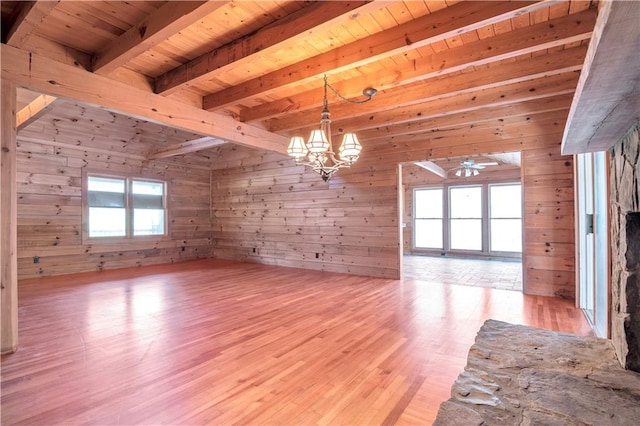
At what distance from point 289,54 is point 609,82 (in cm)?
267

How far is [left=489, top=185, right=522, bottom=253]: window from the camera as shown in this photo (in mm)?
8430

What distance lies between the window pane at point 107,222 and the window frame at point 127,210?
0.22 ft

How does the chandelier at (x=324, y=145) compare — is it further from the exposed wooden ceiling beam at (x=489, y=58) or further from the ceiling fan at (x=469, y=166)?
the ceiling fan at (x=469, y=166)

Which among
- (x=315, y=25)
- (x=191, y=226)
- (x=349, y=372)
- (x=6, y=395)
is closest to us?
(x=6, y=395)

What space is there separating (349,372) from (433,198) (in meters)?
8.62

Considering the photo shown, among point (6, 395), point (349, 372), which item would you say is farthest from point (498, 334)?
point (6, 395)

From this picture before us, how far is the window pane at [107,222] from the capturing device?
651 centimetres

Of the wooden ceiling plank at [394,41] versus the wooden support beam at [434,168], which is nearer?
the wooden ceiling plank at [394,41]

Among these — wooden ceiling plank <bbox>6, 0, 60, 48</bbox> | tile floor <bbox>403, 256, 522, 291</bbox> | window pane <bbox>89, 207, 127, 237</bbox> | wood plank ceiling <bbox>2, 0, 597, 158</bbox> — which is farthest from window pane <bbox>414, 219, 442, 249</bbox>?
wooden ceiling plank <bbox>6, 0, 60, 48</bbox>

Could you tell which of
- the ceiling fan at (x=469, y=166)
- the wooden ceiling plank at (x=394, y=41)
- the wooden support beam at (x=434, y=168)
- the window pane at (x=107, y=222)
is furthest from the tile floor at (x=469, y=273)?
the window pane at (x=107, y=222)

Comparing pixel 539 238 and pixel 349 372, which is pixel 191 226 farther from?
pixel 539 238

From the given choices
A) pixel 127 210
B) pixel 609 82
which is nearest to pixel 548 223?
pixel 609 82

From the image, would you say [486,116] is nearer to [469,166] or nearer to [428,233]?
[469,166]

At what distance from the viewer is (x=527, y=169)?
4516mm
